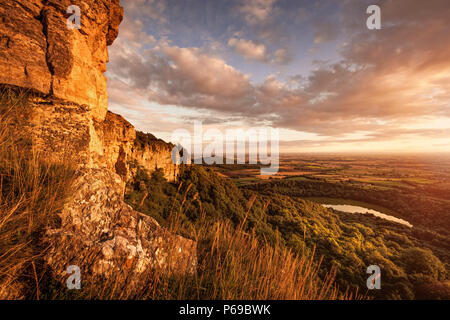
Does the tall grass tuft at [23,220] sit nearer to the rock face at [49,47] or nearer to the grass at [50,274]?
the grass at [50,274]

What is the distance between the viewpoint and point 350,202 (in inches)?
2955

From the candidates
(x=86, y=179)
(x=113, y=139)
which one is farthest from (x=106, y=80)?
(x=86, y=179)

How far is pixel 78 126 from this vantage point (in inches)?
230

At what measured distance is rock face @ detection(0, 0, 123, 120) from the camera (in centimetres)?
569

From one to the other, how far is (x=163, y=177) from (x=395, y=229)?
6583 centimetres

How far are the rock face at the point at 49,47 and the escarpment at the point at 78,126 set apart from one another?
3cm

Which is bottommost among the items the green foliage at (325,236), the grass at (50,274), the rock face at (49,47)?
the green foliage at (325,236)

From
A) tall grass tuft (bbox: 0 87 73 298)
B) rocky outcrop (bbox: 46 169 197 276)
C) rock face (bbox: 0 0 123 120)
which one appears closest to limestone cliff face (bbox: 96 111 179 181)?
rock face (bbox: 0 0 123 120)

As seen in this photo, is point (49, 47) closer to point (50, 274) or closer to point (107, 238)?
point (107, 238)

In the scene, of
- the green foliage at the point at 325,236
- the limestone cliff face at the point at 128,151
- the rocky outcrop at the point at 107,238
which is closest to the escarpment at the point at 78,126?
the rocky outcrop at the point at 107,238

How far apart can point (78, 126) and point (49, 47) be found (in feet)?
12.6

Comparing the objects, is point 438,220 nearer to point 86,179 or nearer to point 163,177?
point 163,177

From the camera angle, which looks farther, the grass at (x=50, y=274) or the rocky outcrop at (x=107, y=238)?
the rocky outcrop at (x=107, y=238)

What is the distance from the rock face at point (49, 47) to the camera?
5.69 meters
